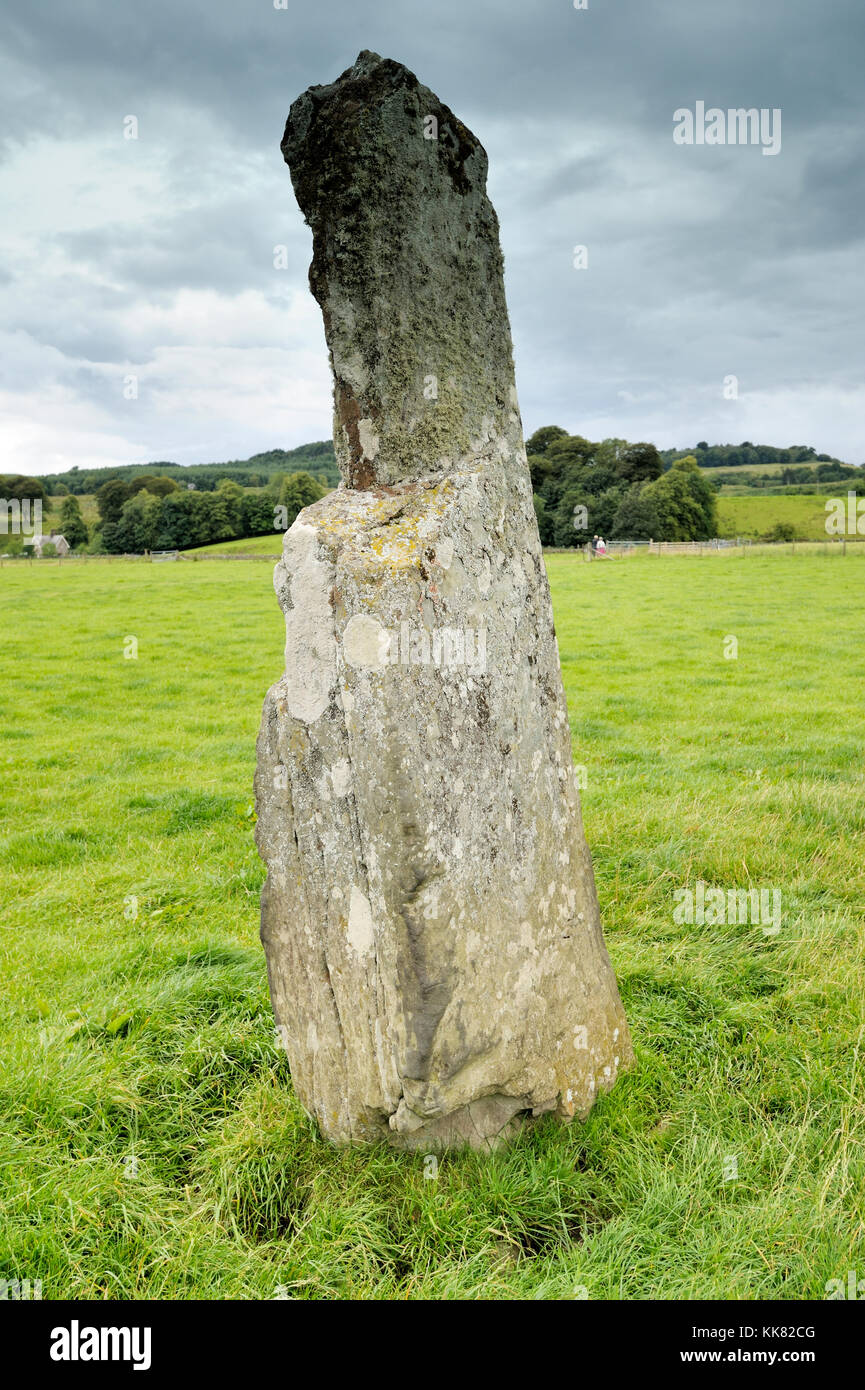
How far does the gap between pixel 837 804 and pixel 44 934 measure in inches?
254

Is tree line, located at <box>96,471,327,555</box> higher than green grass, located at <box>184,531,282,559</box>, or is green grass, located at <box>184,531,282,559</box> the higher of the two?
tree line, located at <box>96,471,327,555</box>

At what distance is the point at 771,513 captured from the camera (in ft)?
285

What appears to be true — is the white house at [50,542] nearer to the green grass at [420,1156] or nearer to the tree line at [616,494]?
the tree line at [616,494]

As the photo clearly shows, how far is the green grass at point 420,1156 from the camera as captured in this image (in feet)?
10.3

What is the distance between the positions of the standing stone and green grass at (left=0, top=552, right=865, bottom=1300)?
1.18 ft

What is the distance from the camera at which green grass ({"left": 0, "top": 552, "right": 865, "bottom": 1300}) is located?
10.3 ft

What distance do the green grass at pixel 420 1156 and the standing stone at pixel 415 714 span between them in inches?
14.2

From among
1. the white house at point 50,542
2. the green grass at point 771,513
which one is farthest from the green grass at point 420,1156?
the green grass at point 771,513

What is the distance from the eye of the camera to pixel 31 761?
1106 centimetres

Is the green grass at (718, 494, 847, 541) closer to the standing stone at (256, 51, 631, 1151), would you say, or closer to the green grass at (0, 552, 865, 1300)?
the green grass at (0, 552, 865, 1300)

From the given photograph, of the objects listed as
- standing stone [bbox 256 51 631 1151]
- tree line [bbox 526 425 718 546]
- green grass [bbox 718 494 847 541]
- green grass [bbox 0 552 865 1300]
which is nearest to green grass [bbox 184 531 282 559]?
tree line [bbox 526 425 718 546]

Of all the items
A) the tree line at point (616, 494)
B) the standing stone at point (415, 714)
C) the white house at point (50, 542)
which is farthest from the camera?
the white house at point (50, 542)

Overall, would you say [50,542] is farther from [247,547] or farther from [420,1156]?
[420,1156]
